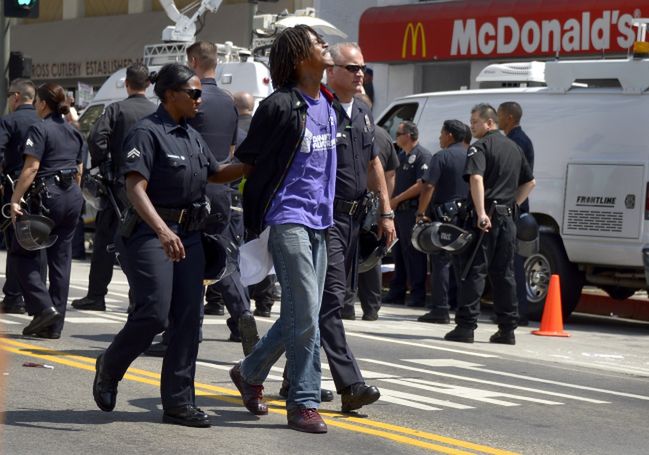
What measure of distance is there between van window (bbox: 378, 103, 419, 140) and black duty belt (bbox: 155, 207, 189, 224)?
9.32 metres

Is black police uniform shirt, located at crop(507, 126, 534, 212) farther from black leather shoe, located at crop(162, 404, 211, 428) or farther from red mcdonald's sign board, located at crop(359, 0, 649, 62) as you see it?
red mcdonald's sign board, located at crop(359, 0, 649, 62)

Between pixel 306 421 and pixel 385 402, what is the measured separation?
128 centimetres

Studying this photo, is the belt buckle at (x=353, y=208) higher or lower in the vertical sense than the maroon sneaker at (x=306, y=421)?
higher

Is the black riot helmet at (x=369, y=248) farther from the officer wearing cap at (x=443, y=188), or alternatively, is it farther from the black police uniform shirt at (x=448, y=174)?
the black police uniform shirt at (x=448, y=174)

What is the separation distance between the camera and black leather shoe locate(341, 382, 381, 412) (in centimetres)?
770

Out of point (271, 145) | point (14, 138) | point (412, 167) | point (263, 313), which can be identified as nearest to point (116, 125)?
point (14, 138)

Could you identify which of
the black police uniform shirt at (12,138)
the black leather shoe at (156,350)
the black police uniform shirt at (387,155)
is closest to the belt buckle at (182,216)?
the black leather shoe at (156,350)

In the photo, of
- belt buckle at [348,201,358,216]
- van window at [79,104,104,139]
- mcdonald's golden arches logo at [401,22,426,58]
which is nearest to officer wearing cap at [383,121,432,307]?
van window at [79,104,104,139]

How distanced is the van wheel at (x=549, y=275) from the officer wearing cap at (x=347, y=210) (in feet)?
20.9

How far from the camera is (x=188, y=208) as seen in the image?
7281mm

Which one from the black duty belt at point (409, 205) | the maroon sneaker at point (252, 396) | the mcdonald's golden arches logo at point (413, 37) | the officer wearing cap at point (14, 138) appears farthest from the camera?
the mcdonald's golden arches logo at point (413, 37)

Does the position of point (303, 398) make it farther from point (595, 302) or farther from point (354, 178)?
point (595, 302)

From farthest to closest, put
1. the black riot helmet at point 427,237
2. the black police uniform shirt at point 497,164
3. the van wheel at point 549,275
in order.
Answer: the van wheel at point 549,275 → the black riot helmet at point 427,237 → the black police uniform shirt at point 497,164

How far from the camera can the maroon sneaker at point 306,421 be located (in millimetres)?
7199
